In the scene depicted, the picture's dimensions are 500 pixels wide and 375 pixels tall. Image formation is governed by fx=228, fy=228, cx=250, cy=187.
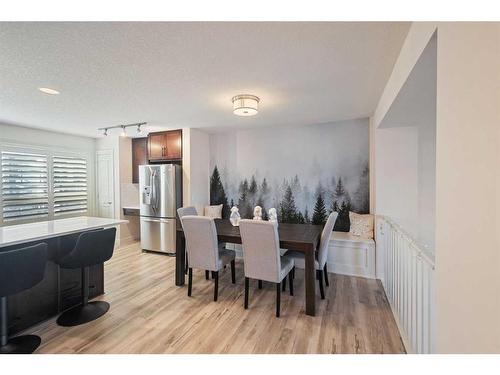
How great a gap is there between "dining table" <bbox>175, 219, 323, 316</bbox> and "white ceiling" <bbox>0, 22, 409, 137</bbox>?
1.58m

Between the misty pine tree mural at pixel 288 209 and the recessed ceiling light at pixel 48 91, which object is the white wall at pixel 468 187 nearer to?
the misty pine tree mural at pixel 288 209

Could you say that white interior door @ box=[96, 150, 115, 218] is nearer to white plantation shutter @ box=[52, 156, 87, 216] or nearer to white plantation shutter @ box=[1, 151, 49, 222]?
white plantation shutter @ box=[52, 156, 87, 216]

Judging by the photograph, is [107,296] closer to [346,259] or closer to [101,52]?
[101,52]

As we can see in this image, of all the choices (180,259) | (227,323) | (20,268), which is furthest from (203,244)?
(20,268)

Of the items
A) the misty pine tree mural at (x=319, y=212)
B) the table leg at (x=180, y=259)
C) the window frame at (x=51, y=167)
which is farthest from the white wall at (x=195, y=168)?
the window frame at (x=51, y=167)

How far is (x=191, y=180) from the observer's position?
420cm

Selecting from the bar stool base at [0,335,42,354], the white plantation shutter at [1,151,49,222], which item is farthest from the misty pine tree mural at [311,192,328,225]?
the white plantation shutter at [1,151,49,222]

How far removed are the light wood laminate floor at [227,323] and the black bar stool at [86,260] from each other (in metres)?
0.09

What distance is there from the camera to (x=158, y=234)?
4.21m

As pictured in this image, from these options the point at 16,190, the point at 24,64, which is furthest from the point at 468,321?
the point at 16,190

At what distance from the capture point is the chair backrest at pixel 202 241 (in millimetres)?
2523

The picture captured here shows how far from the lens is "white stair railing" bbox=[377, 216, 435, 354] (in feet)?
4.22

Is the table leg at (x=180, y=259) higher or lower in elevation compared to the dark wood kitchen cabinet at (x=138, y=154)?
lower
